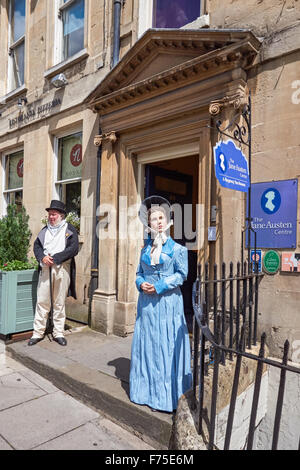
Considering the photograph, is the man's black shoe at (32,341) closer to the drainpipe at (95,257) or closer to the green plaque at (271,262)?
the drainpipe at (95,257)

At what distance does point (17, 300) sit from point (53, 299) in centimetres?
67

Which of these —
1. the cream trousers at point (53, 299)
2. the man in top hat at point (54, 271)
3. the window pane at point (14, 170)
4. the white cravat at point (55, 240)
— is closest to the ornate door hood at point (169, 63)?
the man in top hat at point (54, 271)

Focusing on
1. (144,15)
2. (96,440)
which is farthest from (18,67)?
(96,440)

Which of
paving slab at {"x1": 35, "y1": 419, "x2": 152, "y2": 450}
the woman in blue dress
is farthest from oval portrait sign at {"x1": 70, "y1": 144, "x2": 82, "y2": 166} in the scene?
paving slab at {"x1": 35, "y1": 419, "x2": 152, "y2": 450}

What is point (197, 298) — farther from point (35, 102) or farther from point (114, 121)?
point (35, 102)

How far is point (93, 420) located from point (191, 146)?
3545 mm

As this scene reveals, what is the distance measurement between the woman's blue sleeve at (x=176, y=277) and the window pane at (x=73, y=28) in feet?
18.0

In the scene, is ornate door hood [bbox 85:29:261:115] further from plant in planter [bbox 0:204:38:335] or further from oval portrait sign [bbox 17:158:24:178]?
oval portrait sign [bbox 17:158:24:178]

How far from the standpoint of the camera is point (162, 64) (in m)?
4.64

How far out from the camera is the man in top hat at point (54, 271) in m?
4.59

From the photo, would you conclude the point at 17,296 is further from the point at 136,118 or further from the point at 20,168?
the point at 20,168

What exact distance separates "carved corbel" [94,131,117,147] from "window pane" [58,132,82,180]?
102 cm

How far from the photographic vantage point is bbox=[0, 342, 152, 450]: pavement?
8.43 ft

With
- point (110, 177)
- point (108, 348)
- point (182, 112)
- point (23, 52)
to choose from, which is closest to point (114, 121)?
point (110, 177)
